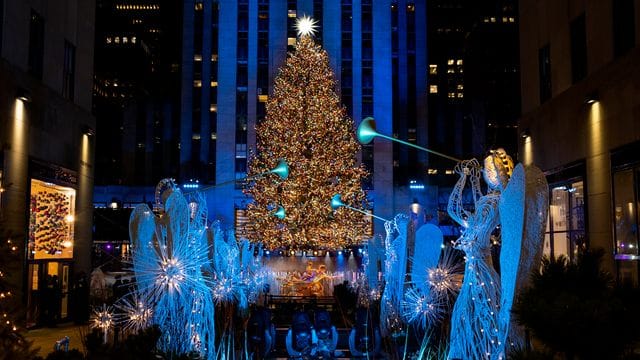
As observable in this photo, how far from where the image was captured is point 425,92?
48656 millimetres

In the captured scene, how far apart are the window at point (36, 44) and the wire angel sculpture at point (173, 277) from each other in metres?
8.72

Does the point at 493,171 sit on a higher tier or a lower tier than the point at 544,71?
lower

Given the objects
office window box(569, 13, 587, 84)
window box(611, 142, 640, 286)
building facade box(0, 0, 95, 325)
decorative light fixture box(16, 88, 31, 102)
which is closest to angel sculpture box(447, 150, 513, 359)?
window box(611, 142, 640, 286)

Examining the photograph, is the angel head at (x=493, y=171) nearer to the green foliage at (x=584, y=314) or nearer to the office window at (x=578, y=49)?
the green foliage at (x=584, y=314)

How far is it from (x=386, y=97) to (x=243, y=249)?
958 inches

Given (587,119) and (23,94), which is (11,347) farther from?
(587,119)

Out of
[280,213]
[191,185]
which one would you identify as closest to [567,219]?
[280,213]

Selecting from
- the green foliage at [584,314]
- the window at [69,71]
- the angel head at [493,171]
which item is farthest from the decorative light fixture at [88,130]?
the green foliage at [584,314]

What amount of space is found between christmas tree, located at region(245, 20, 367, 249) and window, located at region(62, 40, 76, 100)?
13044mm

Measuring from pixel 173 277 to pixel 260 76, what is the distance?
37570mm

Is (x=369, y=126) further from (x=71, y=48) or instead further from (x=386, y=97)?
(x=386, y=97)

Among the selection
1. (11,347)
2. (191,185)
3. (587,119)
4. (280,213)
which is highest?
(191,185)

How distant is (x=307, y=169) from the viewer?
31812 mm

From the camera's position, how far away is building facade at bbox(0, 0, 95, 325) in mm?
15281
